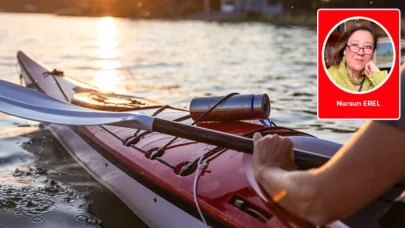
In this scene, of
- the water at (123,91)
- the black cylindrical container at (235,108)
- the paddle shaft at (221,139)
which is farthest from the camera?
the water at (123,91)

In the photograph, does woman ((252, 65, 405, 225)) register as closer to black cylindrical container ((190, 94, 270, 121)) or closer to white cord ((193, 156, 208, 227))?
white cord ((193, 156, 208, 227))

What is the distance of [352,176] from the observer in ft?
4.99

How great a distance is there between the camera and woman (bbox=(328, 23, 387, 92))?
6.96ft

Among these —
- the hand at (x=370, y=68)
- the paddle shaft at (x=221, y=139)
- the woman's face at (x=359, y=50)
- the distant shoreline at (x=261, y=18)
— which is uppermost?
the woman's face at (x=359, y=50)

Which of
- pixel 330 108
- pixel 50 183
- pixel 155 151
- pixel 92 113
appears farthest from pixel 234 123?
pixel 50 183

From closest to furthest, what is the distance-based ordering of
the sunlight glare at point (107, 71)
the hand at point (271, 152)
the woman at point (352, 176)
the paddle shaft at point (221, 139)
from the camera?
the woman at point (352, 176), the hand at point (271, 152), the paddle shaft at point (221, 139), the sunlight glare at point (107, 71)

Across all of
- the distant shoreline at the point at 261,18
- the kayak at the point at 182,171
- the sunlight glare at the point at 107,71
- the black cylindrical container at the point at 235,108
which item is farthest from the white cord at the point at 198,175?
the distant shoreline at the point at 261,18

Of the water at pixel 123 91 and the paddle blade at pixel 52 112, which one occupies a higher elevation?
the paddle blade at pixel 52 112

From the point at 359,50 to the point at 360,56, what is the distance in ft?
0.09

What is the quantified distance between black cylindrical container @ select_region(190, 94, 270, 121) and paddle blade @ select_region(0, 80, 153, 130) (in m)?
0.90

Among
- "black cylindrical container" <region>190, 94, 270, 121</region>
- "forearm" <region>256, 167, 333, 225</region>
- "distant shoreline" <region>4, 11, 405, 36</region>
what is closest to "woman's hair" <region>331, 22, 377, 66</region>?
"forearm" <region>256, 167, 333, 225</region>

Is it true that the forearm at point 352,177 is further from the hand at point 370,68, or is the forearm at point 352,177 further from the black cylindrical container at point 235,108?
the black cylindrical container at point 235,108

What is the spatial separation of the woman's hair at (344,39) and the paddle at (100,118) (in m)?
0.42

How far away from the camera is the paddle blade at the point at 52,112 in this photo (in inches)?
119
